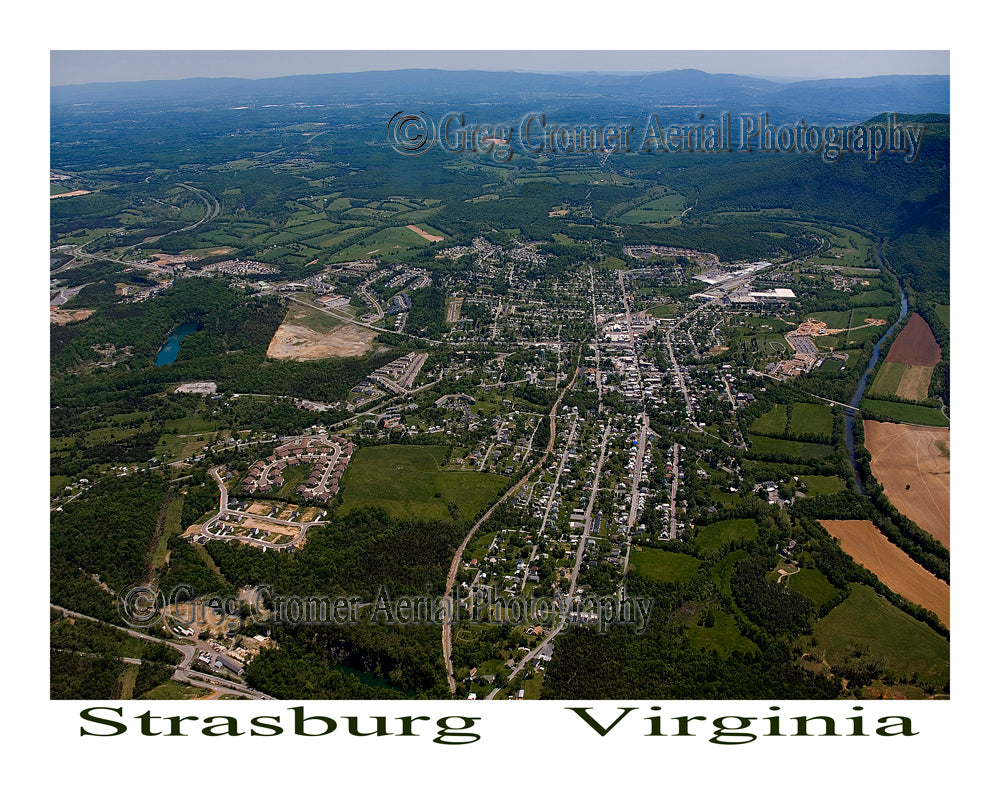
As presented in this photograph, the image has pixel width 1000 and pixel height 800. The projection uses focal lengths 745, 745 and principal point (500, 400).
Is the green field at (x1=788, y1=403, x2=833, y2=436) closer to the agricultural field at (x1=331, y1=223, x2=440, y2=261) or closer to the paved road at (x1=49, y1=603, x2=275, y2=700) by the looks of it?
the paved road at (x1=49, y1=603, x2=275, y2=700)

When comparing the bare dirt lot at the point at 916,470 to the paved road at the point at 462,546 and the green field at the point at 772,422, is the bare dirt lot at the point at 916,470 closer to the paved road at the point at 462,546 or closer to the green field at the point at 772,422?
the green field at the point at 772,422

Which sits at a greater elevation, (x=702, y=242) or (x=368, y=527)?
(x=702, y=242)

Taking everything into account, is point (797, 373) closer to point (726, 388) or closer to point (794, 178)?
point (726, 388)

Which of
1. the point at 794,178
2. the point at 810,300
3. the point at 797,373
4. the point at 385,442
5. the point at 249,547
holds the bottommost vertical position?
the point at 249,547

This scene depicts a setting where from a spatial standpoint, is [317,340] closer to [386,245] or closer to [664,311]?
[664,311]

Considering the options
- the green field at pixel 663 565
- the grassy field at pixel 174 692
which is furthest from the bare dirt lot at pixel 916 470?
the grassy field at pixel 174 692

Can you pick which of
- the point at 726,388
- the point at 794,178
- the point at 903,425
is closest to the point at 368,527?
the point at 726,388
